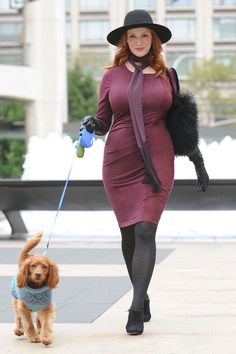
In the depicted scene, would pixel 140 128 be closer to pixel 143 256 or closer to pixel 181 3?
pixel 143 256

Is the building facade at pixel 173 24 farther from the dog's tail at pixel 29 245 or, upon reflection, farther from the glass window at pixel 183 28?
the dog's tail at pixel 29 245

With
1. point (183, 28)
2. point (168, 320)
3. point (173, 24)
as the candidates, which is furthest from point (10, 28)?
point (168, 320)

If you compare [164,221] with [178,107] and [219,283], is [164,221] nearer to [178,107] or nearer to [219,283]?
[219,283]

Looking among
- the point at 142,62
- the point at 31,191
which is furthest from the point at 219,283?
the point at 31,191

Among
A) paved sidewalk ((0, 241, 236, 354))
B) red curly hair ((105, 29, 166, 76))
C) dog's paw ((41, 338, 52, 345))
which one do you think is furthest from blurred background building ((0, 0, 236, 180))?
dog's paw ((41, 338, 52, 345))

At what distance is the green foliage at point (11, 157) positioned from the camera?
7109cm

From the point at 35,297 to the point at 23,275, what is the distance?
160 millimetres

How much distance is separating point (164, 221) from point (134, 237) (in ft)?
33.1

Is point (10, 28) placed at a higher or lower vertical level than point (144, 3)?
lower

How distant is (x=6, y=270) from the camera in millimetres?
10938

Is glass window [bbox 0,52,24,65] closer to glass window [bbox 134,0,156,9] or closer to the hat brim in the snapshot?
glass window [bbox 134,0,156,9]

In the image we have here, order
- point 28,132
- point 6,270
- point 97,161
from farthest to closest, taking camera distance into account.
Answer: point 28,132 → point 97,161 → point 6,270

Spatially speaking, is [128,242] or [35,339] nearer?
[35,339]

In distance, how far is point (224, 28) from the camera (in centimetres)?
11288
